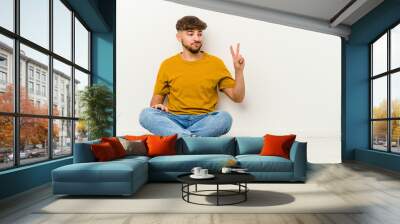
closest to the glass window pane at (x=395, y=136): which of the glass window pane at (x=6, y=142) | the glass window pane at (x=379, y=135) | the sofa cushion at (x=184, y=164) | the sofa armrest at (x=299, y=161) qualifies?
the glass window pane at (x=379, y=135)

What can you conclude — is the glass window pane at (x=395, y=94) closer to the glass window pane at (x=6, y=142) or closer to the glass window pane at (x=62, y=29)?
the glass window pane at (x=62, y=29)

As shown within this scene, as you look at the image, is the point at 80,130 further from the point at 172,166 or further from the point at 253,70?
the point at 253,70

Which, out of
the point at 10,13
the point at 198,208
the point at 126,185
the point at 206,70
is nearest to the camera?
the point at 198,208

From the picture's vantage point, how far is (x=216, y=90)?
7324 mm

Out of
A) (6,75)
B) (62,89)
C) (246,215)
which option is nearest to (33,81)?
(6,75)

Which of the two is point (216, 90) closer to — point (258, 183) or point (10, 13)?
point (258, 183)

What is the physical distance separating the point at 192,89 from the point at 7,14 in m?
3.40

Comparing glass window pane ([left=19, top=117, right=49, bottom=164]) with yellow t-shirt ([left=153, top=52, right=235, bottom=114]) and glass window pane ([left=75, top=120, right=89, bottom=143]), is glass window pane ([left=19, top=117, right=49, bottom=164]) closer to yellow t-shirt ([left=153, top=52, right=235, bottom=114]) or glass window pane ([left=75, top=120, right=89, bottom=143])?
glass window pane ([left=75, top=120, right=89, bottom=143])

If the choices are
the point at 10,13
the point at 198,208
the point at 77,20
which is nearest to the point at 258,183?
the point at 198,208

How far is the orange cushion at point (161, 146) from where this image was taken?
6180 mm

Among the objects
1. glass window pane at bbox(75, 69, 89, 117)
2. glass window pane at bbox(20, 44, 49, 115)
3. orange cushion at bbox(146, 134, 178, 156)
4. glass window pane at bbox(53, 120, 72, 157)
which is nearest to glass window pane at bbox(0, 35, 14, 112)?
glass window pane at bbox(20, 44, 49, 115)

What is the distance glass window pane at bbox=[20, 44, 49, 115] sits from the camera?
517cm

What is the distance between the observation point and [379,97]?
8.54 m

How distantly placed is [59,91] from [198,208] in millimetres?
3712
